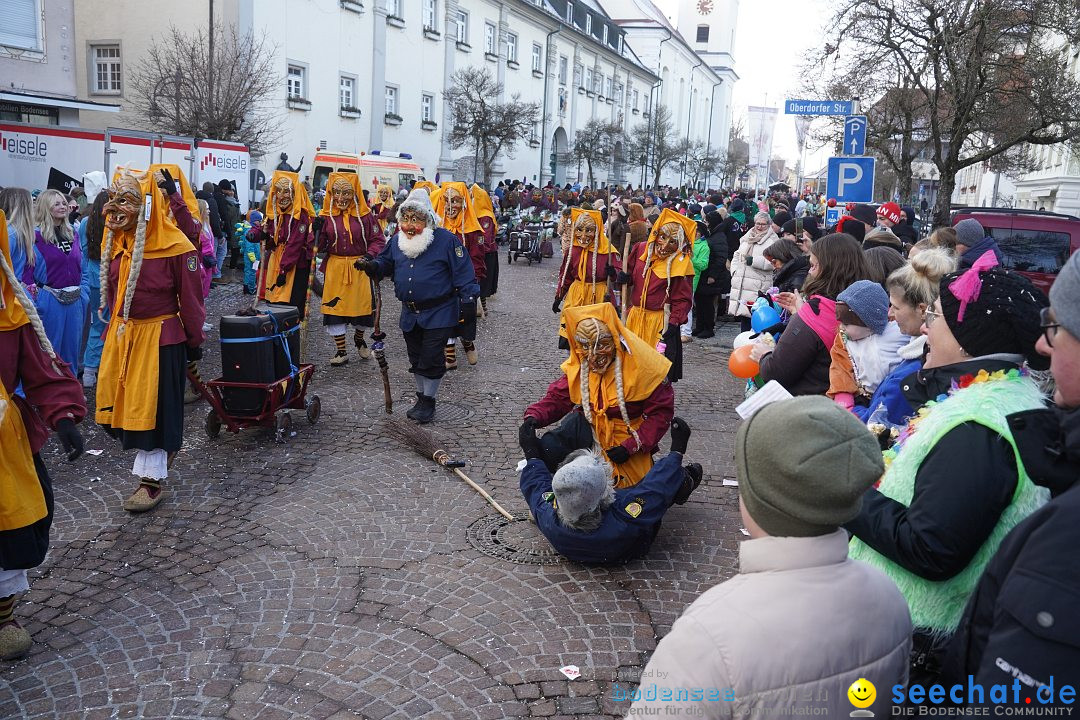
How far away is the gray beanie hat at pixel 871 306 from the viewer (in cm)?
429

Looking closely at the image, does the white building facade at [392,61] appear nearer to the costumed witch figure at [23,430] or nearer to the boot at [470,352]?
the boot at [470,352]

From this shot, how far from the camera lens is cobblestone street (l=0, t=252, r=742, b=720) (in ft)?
12.1

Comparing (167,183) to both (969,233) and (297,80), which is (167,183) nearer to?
(969,233)

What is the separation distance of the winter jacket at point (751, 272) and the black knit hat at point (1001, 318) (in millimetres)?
9050

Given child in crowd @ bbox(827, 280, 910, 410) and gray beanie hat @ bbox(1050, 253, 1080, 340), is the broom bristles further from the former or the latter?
gray beanie hat @ bbox(1050, 253, 1080, 340)

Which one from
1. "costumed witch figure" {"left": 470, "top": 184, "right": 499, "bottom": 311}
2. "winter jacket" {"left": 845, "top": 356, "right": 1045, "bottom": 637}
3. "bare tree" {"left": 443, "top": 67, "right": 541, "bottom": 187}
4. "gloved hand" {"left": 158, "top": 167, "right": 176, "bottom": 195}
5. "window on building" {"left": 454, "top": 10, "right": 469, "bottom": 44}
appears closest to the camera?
"winter jacket" {"left": 845, "top": 356, "right": 1045, "bottom": 637}

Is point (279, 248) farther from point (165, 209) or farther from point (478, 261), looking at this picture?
point (165, 209)

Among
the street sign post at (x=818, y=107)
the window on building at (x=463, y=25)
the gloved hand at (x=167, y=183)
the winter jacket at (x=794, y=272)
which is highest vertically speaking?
the window on building at (x=463, y=25)

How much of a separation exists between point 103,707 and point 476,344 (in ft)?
27.8

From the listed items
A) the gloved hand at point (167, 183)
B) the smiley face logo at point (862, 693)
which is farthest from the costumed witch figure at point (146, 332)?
the smiley face logo at point (862, 693)

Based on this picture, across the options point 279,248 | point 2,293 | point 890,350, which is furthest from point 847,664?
point 279,248

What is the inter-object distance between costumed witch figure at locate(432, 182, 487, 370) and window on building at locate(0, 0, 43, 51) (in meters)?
13.0

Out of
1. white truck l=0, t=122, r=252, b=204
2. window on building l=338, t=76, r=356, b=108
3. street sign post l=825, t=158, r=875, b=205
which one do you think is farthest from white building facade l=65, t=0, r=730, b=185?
street sign post l=825, t=158, r=875, b=205

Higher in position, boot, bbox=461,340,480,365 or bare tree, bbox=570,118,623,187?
bare tree, bbox=570,118,623,187
